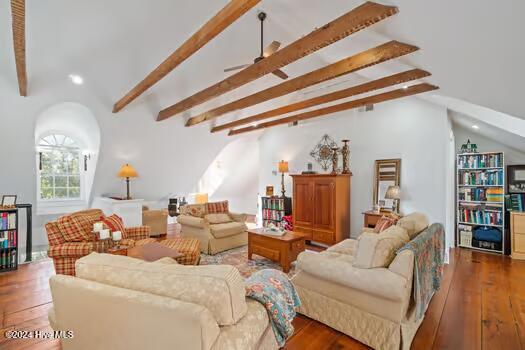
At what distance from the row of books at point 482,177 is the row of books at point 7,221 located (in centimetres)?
727

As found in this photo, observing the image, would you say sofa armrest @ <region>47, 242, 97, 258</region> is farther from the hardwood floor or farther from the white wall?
the white wall

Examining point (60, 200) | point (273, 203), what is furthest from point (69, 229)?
point (273, 203)

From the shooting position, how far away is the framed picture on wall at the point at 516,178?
172 inches

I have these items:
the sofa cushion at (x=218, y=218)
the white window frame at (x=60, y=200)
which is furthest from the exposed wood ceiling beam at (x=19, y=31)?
the sofa cushion at (x=218, y=218)

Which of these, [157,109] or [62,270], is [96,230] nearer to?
[62,270]

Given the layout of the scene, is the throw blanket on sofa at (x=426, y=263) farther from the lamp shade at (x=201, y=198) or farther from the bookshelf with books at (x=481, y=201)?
the lamp shade at (x=201, y=198)

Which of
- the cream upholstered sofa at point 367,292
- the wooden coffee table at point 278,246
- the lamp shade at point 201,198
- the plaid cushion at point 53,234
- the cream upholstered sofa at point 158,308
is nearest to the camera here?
the cream upholstered sofa at point 158,308

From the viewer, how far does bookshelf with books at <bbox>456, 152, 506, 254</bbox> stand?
4.37 m

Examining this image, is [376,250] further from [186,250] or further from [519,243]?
[519,243]

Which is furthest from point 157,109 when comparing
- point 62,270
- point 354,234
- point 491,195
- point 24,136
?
point 491,195

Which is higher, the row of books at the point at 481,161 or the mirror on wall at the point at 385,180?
the row of books at the point at 481,161

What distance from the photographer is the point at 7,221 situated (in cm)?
359

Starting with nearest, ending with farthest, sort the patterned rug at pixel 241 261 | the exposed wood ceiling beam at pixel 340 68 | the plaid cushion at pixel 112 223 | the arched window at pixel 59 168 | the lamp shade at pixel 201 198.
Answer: the exposed wood ceiling beam at pixel 340 68, the plaid cushion at pixel 112 223, the patterned rug at pixel 241 261, the arched window at pixel 59 168, the lamp shade at pixel 201 198

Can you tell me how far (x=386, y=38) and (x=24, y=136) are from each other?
5082mm
